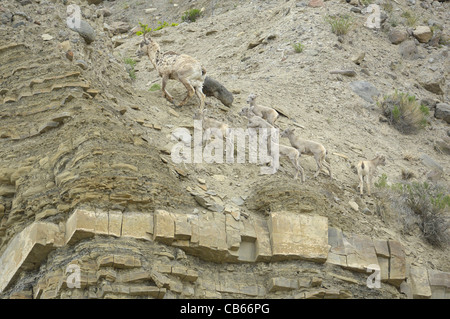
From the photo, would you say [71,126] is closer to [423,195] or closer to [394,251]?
[394,251]

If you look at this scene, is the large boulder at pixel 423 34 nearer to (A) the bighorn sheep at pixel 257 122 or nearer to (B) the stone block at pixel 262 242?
(A) the bighorn sheep at pixel 257 122

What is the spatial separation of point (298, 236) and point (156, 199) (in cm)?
233

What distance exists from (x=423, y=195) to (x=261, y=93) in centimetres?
489

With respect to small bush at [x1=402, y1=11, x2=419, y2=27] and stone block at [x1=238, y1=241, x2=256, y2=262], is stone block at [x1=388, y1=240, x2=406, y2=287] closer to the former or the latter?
stone block at [x1=238, y1=241, x2=256, y2=262]

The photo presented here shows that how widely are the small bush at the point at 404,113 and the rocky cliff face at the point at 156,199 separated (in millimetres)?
655

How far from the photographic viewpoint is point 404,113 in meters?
21.2

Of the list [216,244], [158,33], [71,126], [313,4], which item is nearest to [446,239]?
[216,244]

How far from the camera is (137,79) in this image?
22766mm

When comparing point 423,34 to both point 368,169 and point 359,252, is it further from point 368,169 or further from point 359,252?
point 359,252

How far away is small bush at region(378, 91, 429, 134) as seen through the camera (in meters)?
21.2

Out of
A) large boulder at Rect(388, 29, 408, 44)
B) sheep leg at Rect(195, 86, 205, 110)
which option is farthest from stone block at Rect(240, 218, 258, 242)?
large boulder at Rect(388, 29, 408, 44)

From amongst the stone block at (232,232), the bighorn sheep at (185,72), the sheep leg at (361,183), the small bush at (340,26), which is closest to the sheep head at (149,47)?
the bighorn sheep at (185,72)

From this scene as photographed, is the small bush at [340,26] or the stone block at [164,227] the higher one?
the stone block at [164,227]

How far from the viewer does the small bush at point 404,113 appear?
21.2m
